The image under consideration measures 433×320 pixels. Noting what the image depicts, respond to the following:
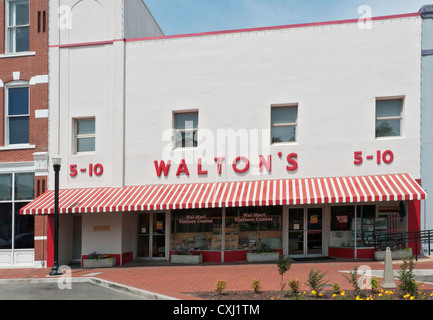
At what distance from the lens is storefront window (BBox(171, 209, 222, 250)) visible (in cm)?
1666

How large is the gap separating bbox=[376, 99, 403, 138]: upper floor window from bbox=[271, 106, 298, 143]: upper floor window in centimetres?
284

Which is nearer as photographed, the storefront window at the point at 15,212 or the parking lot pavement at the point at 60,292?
the parking lot pavement at the point at 60,292

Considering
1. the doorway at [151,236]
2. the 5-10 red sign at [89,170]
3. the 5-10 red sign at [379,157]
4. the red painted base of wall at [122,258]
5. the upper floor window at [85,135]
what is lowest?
the red painted base of wall at [122,258]

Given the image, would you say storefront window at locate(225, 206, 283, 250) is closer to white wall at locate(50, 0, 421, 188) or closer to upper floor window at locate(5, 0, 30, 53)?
white wall at locate(50, 0, 421, 188)

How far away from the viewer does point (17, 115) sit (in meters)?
17.8

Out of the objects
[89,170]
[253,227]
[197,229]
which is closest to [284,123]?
[253,227]

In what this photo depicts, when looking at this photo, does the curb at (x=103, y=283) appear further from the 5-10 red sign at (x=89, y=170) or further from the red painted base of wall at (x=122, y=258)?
the 5-10 red sign at (x=89, y=170)

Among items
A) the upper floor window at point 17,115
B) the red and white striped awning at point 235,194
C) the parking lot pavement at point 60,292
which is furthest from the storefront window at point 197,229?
the upper floor window at point 17,115

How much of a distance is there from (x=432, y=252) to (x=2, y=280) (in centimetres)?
1392

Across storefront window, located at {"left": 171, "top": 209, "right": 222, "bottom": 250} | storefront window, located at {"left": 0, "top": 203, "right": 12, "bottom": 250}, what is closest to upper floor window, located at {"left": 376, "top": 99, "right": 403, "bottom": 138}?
storefront window, located at {"left": 171, "top": 209, "right": 222, "bottom": 250}

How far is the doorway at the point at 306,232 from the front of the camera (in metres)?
16.4

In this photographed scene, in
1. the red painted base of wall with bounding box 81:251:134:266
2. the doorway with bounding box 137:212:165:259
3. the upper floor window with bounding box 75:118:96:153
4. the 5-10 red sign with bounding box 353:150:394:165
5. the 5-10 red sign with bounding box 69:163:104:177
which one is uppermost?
the upper floor window with bounding box 75:118:96:153

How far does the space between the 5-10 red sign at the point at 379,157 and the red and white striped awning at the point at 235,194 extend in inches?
20.8

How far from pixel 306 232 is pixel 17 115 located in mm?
12103
